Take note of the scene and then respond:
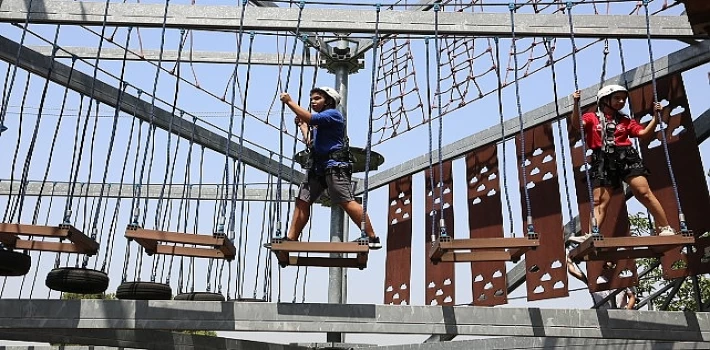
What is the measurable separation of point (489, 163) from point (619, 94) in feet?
7.87

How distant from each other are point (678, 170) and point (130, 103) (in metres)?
4.81

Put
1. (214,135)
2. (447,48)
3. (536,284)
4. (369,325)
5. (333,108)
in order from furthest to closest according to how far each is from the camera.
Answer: (447,48)
(214,135)
(536,284)
(333,108)
(369,325)

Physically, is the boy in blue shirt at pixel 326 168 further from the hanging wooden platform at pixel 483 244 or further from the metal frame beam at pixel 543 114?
the metal frame beam at pixel 543 114

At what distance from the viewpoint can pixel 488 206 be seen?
731cm

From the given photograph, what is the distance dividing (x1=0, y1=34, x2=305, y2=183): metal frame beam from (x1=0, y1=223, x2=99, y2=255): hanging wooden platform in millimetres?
1350

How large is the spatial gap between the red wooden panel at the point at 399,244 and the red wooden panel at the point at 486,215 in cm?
87

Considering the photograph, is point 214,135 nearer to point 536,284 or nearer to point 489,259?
point 536,284

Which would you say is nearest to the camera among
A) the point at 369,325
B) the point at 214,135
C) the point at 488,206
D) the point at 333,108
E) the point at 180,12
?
the point at 369,325

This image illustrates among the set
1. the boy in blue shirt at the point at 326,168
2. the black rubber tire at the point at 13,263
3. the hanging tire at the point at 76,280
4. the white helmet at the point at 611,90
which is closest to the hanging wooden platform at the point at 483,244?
the boy in blue shirt at the point at 326,168

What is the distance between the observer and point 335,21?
573 cm

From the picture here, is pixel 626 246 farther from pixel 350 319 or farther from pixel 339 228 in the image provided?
pixel 339 228

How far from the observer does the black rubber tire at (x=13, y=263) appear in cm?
472

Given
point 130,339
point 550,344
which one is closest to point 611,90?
point 550,344

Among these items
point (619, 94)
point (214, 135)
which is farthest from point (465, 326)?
point (214, 135)
